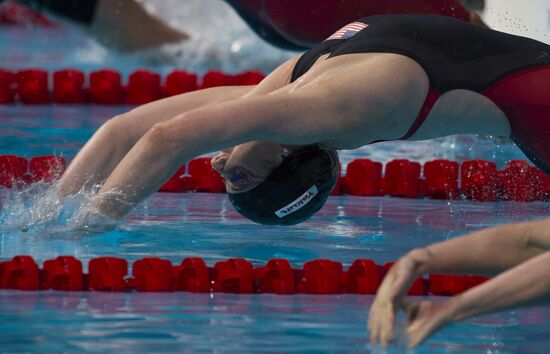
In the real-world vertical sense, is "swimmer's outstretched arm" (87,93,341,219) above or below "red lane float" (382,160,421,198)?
above

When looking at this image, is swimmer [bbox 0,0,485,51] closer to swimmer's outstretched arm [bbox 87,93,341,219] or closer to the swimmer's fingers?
swimmer's outstretched arm [bbox 87,93,341,219]

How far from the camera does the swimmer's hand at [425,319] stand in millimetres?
1902

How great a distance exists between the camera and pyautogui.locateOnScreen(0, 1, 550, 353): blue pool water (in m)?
2.38

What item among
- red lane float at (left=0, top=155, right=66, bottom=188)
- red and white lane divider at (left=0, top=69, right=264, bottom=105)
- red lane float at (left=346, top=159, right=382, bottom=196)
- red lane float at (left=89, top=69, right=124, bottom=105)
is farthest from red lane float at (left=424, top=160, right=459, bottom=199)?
red lane float at (left=89, top=69, right=124, bottom=105)

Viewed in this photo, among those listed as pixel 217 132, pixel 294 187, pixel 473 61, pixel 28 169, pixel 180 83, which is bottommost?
pixel 28 169

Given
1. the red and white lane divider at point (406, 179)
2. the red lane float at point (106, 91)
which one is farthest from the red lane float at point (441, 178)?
the red lane float at point (106, 91)

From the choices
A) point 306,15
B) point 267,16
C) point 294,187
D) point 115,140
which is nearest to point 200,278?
point 294,187

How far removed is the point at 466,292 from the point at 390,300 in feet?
0.48

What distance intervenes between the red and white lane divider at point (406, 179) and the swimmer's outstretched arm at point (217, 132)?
3.94 ft

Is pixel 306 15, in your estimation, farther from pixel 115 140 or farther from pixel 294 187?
pixel 294 187

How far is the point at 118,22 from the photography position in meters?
6.60

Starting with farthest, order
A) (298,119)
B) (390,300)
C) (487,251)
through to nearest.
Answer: (298,119) → (487,251) → (390,300)

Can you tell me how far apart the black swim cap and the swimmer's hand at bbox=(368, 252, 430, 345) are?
0.98 meters

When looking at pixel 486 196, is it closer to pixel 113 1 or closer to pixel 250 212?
pixel 250 212
